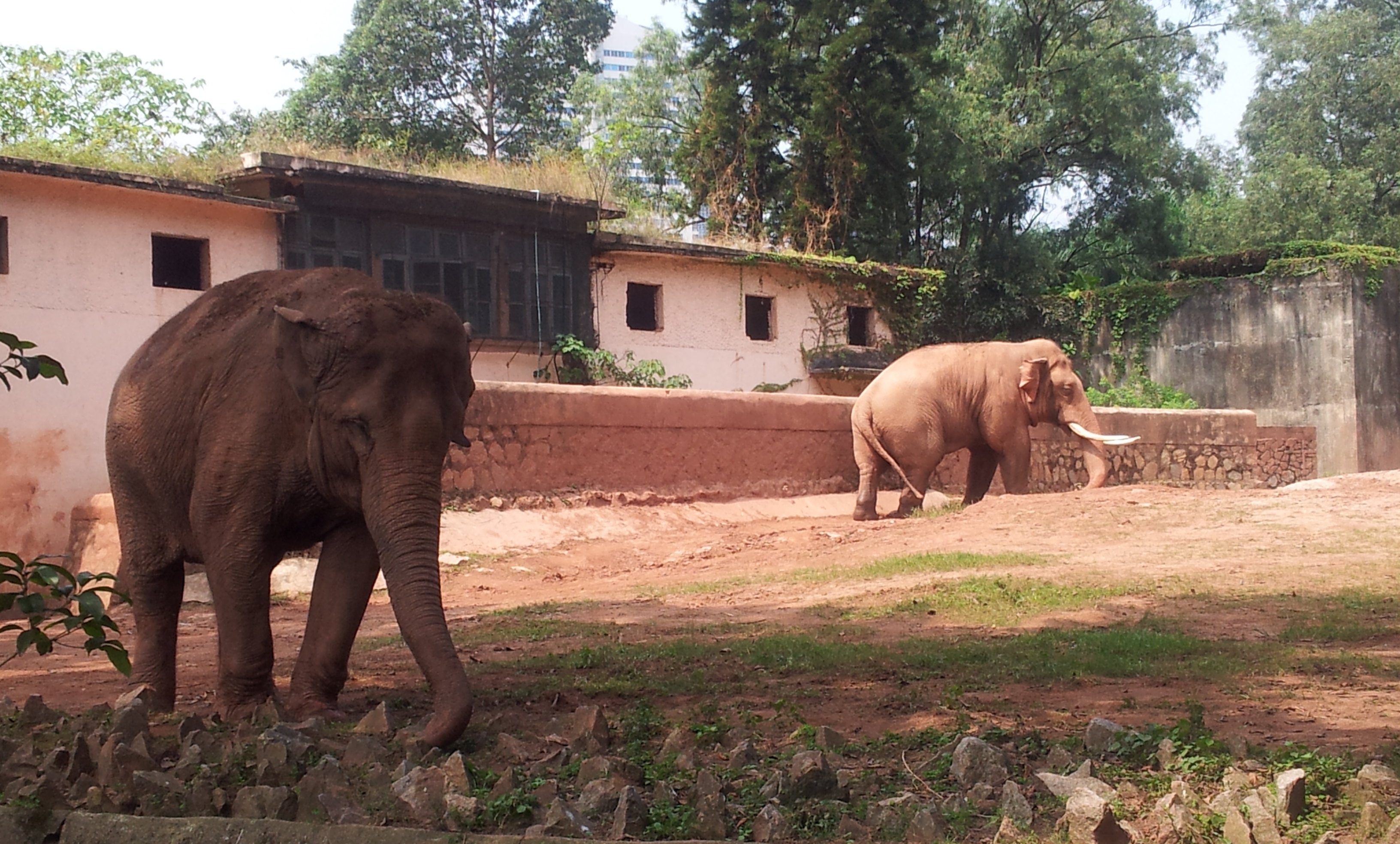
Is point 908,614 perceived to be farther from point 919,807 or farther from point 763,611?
point 919,807

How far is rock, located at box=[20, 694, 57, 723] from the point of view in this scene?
582cm

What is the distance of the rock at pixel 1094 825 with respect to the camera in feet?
11.7

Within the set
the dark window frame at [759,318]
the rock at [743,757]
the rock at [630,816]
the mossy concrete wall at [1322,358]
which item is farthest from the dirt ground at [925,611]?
the mossy concrete wall at [1322,358]

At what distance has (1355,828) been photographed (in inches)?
144

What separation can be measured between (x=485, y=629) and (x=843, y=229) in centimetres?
2421

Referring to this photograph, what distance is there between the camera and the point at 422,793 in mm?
4184

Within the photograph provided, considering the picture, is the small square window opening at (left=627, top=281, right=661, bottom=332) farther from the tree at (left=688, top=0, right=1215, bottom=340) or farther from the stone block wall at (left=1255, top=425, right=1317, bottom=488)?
the stone block wall at (left=1255, top=425, right=1317, bottom=488)

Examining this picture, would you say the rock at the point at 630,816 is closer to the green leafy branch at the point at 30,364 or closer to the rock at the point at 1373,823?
the rock at the point at 1373,823

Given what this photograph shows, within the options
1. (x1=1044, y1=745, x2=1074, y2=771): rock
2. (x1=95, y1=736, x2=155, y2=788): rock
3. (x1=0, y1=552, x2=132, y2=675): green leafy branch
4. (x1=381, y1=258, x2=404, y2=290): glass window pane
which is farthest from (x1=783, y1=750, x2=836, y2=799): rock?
(x1=381, y1=258, x2=404, y2=290): glass window pane

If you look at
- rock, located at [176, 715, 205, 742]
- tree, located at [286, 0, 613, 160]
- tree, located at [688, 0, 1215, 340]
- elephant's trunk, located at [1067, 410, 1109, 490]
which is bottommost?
rock, located at [176, 715, 205, 742]

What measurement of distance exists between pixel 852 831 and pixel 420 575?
6.66 feet

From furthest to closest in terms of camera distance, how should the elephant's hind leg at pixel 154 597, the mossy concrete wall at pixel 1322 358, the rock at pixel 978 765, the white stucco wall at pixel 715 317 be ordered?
the mossy concrete wall at pixel 1322 358
the white stucco wall at pixel 715 317
the elephant's hind leg at pixel 154 597
the rock at pixel 978 765

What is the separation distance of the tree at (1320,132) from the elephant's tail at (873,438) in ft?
82.6

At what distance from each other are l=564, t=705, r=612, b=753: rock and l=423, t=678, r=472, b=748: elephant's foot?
39cm
